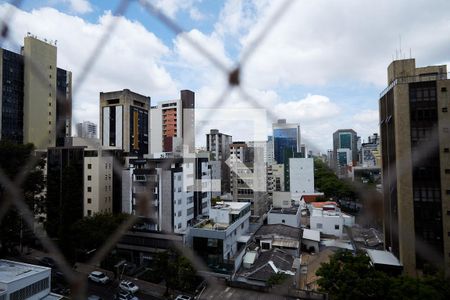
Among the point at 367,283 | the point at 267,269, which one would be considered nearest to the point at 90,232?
the point at 267,269

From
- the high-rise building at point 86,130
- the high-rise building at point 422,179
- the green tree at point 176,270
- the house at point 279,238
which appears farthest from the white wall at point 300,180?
the high-rise building at point 86,130

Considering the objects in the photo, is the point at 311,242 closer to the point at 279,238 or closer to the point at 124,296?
the point at 279,238

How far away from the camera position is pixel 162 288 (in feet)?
17.2

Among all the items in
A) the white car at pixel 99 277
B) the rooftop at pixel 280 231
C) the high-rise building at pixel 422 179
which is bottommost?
the white car at pixel 99 277

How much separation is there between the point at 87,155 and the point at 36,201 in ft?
7.32

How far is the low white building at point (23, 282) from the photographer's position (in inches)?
130

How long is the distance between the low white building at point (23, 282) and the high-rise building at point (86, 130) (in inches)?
119

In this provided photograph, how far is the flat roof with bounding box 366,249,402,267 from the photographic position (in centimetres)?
494

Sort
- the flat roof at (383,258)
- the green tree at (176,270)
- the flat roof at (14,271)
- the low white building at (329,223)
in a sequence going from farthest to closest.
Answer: the low white building at (329,223) < the flat roof at (383,258) < the green tree at (176,270) < the flat roof at (14,271)

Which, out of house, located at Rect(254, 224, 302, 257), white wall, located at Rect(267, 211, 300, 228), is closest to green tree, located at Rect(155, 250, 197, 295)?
house, located at Rect(254, 224, 302, 257)

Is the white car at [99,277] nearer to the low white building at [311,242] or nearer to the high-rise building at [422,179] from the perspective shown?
the low white building at [311,242]

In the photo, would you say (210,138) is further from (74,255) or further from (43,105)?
(74,255)

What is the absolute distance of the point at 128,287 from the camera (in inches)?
197

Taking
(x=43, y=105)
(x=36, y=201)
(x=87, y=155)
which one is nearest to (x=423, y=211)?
(x=36, y=201)
